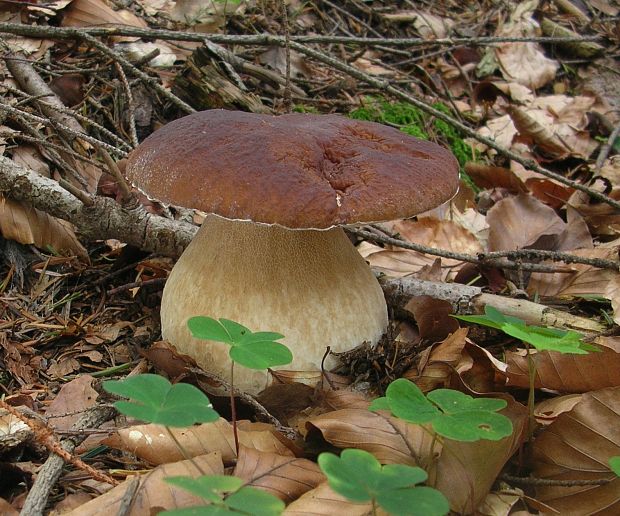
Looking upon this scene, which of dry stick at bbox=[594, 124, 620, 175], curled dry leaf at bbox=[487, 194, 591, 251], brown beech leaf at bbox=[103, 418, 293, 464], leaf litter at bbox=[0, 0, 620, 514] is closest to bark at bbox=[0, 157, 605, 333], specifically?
leaf litter at bbox=[0, 0, 620, 514]

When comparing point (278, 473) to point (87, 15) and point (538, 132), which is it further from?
point (538, 132)

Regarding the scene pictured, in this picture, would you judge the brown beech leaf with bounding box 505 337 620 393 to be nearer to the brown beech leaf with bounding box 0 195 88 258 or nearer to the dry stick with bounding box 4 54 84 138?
the brown beech leaf with bounding box 0 195 88 258

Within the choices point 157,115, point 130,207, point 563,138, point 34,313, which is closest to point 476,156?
point 563,138

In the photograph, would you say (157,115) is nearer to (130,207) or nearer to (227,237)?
(130,207)

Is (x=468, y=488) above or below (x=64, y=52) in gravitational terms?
below

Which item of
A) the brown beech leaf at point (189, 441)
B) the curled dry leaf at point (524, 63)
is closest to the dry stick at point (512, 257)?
the brown beech leaf at point (189, 441)

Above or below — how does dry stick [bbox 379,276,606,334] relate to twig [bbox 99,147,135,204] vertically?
below
